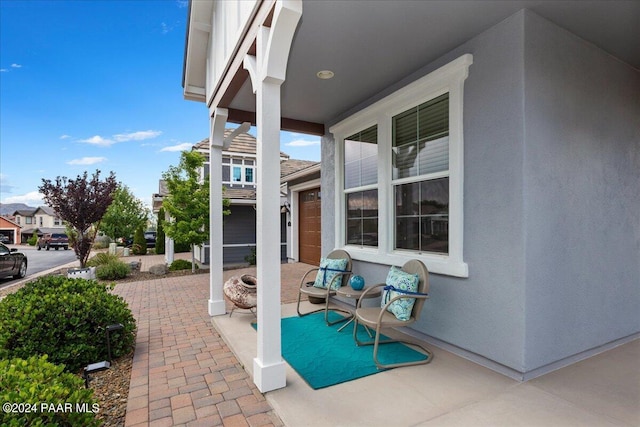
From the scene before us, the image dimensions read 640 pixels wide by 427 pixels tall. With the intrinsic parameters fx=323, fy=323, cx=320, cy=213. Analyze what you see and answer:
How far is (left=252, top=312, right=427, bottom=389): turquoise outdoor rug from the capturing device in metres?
3.07

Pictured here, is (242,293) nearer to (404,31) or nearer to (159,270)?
(404,31)

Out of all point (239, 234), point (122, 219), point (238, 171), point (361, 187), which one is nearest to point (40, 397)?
point (361, 187)

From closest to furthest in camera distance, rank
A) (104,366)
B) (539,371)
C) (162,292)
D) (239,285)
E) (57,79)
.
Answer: (104,366)
(539,371)
(239,285)
(162,292)
(57,79)

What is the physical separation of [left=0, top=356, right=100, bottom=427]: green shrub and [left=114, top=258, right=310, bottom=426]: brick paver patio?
2.19ft

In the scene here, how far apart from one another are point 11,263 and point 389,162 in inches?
445

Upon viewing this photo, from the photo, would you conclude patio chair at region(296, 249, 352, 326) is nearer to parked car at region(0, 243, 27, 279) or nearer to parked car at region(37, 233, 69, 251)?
parked car at region(0, 243, 27, 279)

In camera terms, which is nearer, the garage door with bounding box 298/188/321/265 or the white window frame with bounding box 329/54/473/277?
the white window frame with bounding box 329/54/473/277

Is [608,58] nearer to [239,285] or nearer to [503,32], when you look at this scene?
[503,32]

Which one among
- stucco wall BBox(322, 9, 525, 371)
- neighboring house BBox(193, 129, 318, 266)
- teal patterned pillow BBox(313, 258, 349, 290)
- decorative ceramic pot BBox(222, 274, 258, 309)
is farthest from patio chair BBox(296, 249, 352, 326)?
neighboring house BBox(193, 129, 318, 266)

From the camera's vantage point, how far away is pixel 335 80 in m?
4.39

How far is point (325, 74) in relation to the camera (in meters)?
4.19

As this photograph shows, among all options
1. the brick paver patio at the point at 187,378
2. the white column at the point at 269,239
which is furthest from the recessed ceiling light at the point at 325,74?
the brick paver patio at the point at 187,378

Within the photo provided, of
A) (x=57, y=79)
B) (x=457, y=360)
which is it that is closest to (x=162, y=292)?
(x=457, y=360)

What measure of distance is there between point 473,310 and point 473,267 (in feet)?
1.44
